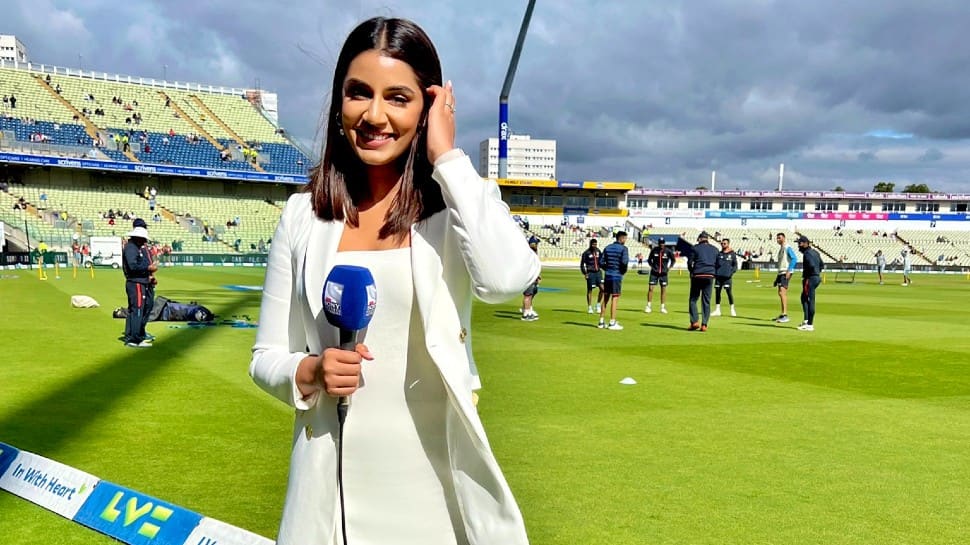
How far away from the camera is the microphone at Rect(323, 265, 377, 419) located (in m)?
1.52

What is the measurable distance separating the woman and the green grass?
2.58 metres

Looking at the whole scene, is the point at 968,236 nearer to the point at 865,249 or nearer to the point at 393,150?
the point at 865,249

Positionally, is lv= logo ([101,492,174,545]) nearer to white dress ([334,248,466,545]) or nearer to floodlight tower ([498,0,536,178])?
white dress ([334,248,466,545])

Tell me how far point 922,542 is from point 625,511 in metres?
1.69

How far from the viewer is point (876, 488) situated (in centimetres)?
490

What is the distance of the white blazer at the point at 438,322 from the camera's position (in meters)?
1.55

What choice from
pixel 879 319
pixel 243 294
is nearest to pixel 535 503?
pixel 879 319

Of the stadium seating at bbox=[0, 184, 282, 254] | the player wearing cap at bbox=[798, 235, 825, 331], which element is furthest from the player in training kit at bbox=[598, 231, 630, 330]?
the stadium seating at bbox=[0, 184, 282, 254]

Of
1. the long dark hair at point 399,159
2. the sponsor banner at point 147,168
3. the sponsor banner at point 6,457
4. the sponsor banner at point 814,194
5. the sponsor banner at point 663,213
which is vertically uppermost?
the sponsor banner at point 814,194

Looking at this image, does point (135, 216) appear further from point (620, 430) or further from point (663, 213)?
point (663, 213)

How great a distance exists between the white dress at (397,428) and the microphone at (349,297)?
11 centimetres

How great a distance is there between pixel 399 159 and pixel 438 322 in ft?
1.47

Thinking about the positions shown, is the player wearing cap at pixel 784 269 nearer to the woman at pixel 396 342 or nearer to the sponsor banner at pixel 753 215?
the woman at pixel 396 342

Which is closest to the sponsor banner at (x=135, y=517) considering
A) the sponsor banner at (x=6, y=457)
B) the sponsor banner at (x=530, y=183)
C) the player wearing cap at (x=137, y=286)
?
the sponsor banner at (x=6, y=457)
